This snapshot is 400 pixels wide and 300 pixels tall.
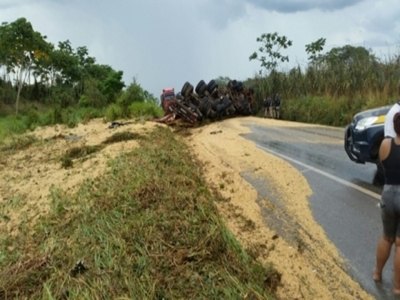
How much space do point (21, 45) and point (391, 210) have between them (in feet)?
133

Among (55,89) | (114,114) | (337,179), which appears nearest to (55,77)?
(55,89)

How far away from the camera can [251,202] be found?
823 cm

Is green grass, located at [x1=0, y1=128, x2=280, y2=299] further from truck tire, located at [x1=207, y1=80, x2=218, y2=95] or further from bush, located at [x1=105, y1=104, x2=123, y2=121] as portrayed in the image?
bush, located at [x1=105, y1=104, x2=123, y2=121]

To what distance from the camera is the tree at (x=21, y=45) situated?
40562mm

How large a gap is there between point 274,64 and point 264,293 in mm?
34429

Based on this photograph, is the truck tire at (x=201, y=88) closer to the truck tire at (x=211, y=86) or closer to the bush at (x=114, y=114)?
the truck tire at (x=211, y=86)

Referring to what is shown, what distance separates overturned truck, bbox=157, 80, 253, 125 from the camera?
24.0 meters

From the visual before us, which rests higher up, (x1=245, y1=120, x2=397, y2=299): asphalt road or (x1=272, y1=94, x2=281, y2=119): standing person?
(x1=245, y1=120, x2=397, y2=299): asphalt road

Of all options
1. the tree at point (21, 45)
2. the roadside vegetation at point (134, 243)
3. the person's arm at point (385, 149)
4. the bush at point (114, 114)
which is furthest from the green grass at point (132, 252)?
the tree at point (21, 45)

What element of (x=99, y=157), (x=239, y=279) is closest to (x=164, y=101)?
(x=99, y=157)

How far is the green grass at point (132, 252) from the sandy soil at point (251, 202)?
36 cm

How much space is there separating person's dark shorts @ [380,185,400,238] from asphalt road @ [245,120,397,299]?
1.59 ft

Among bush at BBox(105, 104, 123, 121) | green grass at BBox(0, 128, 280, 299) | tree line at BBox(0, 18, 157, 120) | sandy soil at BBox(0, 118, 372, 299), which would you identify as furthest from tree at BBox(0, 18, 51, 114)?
green grass at BBox(0, 128, 280, 299)

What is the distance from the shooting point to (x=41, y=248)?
580cm
